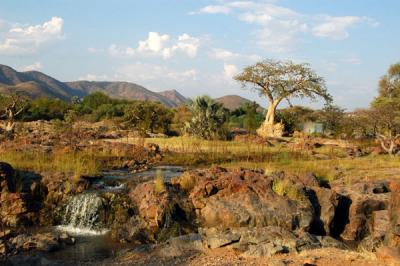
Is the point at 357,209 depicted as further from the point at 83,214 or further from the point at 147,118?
the point at 147,118

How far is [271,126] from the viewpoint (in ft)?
120

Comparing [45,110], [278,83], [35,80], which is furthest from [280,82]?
[35,80]

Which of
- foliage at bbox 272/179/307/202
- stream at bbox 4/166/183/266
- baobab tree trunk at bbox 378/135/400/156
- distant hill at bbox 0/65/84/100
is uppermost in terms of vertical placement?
distant hill at bbox 0/65/84/100

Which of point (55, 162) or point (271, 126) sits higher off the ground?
point (271, 126)

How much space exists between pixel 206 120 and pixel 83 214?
17.9m

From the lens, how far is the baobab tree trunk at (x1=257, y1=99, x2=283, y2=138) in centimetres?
3588

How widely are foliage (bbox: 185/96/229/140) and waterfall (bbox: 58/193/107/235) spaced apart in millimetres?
16886

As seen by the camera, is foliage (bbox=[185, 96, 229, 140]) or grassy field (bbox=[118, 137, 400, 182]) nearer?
grassy field (bbox=[118, 137, 400, 182])

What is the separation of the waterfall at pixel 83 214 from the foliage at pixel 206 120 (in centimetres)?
1689

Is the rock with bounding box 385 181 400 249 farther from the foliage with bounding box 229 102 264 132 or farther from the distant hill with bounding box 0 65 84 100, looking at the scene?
the distant hill with bounding box 0 65 84 100

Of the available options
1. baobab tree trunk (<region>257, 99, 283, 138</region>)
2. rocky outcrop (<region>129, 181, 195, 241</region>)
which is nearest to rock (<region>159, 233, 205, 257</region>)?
rocky outcrop (<region>129, 181, 195, 241</region>)

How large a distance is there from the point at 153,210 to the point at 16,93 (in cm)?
2421

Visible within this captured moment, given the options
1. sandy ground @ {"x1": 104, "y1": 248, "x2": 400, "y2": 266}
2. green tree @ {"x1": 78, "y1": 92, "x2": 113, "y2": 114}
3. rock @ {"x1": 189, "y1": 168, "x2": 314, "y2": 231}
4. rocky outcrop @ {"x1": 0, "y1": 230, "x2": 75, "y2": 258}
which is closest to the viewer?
sandy ground @ {"x1": 104, "y1": 248, "x2": 400, "y2": 266}

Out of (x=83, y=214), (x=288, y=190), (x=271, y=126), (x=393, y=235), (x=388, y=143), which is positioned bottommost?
(x=83, y=214)
